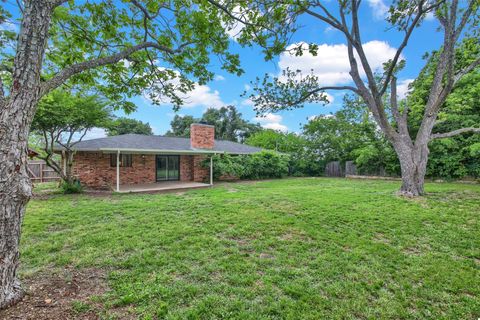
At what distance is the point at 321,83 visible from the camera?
27.0 feet

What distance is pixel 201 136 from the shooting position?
14.3 metres

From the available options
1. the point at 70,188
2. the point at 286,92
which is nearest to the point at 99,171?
the point at 70,188

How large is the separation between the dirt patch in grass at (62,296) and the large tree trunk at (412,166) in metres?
9.29

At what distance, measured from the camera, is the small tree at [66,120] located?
813 centimetres

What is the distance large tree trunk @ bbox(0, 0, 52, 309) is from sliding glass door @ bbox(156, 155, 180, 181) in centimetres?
1129

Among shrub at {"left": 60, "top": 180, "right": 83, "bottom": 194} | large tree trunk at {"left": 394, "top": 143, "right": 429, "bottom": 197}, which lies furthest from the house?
large tree trunk at {"left": 394, "top": 143, "right": 429, "bottom": 197}

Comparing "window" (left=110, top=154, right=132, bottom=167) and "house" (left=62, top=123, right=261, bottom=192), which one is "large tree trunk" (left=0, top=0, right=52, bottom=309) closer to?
"house" (left=62, top=123, right=261, bottom=192)

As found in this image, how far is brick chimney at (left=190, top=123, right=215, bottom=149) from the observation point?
46.0 ft

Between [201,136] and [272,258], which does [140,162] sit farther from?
[272,258]

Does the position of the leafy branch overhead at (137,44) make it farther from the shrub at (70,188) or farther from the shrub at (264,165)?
the shrub at (264,165)

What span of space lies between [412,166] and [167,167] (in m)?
11.6

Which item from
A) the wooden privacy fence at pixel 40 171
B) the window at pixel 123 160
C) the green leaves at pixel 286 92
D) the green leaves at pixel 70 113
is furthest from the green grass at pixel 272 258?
the wooden privacy fence at pixel 40 171

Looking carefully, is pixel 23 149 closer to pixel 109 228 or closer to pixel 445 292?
pixel 109 228

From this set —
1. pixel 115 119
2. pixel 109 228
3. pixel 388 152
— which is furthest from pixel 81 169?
pixel 388 152
